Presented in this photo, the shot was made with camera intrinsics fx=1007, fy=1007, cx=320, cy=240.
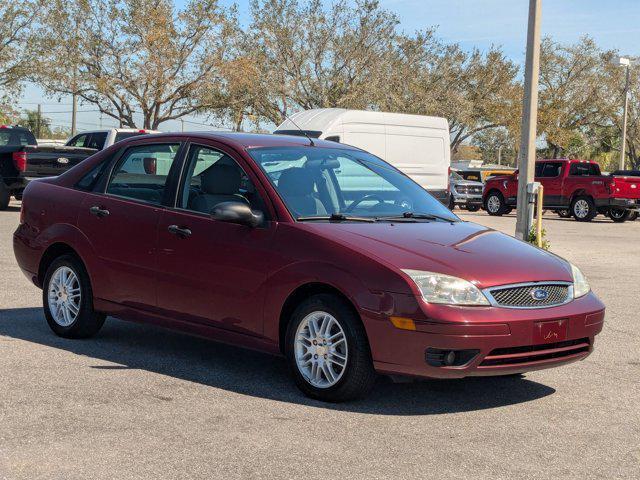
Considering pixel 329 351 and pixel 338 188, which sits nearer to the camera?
pixel 329 351

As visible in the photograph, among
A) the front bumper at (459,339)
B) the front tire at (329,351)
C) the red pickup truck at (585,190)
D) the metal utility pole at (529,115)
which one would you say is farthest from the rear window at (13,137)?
the front bumper at (459,339)

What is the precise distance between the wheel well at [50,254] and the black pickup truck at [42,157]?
11.9 meters

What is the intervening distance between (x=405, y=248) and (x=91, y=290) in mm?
2734

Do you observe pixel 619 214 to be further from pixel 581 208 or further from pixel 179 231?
pixel 179 231

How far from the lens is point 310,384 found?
5945mm

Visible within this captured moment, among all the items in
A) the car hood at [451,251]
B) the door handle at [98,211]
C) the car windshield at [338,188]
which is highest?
the car windshield at [338,188]

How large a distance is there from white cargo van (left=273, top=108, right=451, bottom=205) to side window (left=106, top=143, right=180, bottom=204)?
47.1ft

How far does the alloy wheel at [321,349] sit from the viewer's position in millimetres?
5816

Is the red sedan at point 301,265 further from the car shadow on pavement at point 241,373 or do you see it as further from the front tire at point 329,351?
the car shadow on pavement at point 241,373

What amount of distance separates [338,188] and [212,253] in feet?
3.13

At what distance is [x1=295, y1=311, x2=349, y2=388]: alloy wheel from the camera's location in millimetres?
5816

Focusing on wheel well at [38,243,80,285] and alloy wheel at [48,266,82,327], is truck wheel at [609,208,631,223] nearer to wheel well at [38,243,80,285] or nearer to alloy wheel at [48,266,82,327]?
wheel well at [38,243,80,285]

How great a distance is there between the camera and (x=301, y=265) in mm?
5945

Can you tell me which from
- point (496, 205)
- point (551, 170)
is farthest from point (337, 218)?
point (496, 205)
